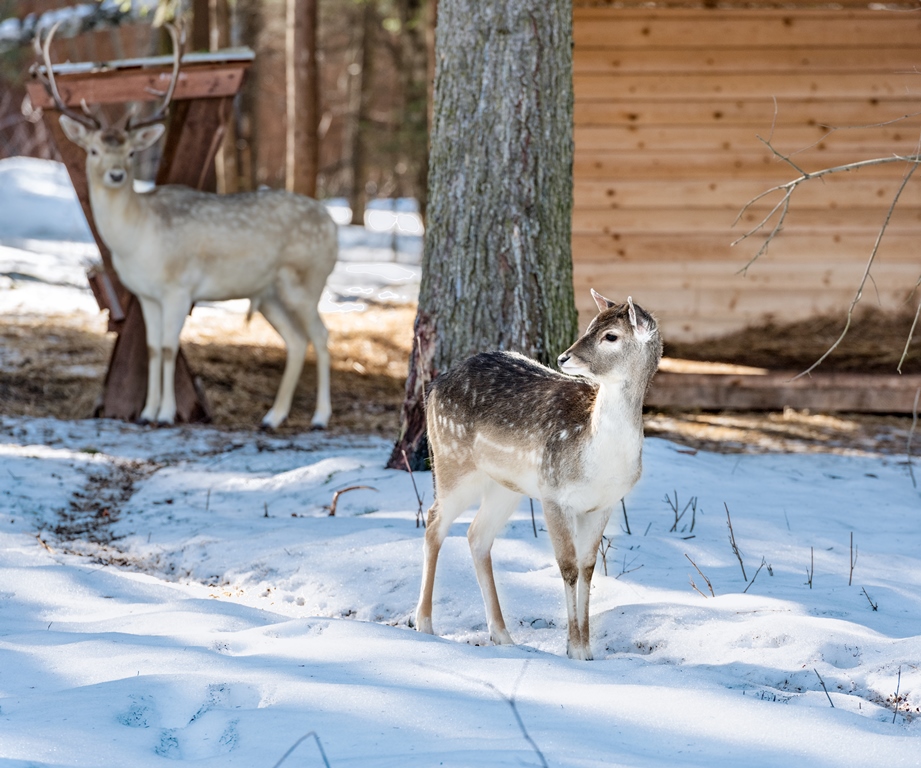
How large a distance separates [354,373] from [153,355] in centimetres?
255

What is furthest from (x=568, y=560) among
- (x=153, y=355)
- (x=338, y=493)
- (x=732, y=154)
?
(x=732, y=154)

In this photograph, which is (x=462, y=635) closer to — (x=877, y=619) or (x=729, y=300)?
(x=877, y=619)

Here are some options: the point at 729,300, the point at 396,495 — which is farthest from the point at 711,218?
the point at 396,495

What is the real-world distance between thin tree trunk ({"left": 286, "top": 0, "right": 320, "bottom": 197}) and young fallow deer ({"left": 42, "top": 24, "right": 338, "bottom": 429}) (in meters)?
3.86

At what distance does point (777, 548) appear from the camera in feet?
16.1

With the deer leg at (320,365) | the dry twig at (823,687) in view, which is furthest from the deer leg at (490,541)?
the deer leg at (320,365)

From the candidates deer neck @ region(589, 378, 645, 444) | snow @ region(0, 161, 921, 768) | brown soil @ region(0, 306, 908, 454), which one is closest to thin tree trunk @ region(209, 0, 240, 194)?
brown soil @ region(0, 306, 908, 454)

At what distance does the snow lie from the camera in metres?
2.80

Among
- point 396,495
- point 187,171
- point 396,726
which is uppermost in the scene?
point 187,171

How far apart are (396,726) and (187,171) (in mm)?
6919

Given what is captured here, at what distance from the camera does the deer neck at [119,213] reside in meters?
8.23

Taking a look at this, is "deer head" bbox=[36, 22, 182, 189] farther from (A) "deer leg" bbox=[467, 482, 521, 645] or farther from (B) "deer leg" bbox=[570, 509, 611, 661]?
(B) "deer leg" bbox=[570, 509, 611, 661]

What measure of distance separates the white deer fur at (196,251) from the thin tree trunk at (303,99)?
386cm

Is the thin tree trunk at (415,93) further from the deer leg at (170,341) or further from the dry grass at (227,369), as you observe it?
the deer leg at (170,341)
